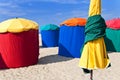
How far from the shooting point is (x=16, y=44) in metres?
13.0

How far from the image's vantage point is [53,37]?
23.1 meters

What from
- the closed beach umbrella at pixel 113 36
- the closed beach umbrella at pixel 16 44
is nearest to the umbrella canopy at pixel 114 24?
the closed beach umbrella at pixel 113 36

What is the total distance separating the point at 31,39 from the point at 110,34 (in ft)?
24.0

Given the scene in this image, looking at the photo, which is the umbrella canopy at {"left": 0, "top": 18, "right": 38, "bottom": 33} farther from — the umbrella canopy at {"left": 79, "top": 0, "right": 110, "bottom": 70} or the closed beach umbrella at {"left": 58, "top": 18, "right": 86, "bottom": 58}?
the umbrella canopy at {"left": 79, "top": 0, "right": 110, "bottom": 70}

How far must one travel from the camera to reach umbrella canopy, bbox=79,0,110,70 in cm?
546

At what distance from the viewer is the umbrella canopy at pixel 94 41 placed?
546 centimetres

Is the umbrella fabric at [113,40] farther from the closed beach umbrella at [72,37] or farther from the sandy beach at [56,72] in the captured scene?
the sandy beach at [56,72]

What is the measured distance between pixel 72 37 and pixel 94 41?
33.8 feet

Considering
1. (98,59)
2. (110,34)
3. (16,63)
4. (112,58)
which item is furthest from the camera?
(110,34)

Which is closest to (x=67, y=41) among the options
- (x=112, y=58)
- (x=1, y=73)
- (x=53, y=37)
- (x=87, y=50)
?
(x=112, y=58)

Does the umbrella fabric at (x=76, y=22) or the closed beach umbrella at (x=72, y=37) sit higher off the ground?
the umbrella fabric at (x=76, y=22)

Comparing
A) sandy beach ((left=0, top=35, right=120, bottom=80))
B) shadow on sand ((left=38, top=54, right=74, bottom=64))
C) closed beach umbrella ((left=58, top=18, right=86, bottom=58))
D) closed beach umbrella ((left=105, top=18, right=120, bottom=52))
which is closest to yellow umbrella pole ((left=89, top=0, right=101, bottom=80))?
sandy beach ((left=0, top=35, right=120, bottom=80))

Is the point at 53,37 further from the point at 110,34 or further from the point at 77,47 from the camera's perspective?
the point at 77,47

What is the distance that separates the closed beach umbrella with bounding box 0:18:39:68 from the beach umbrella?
7792mm
